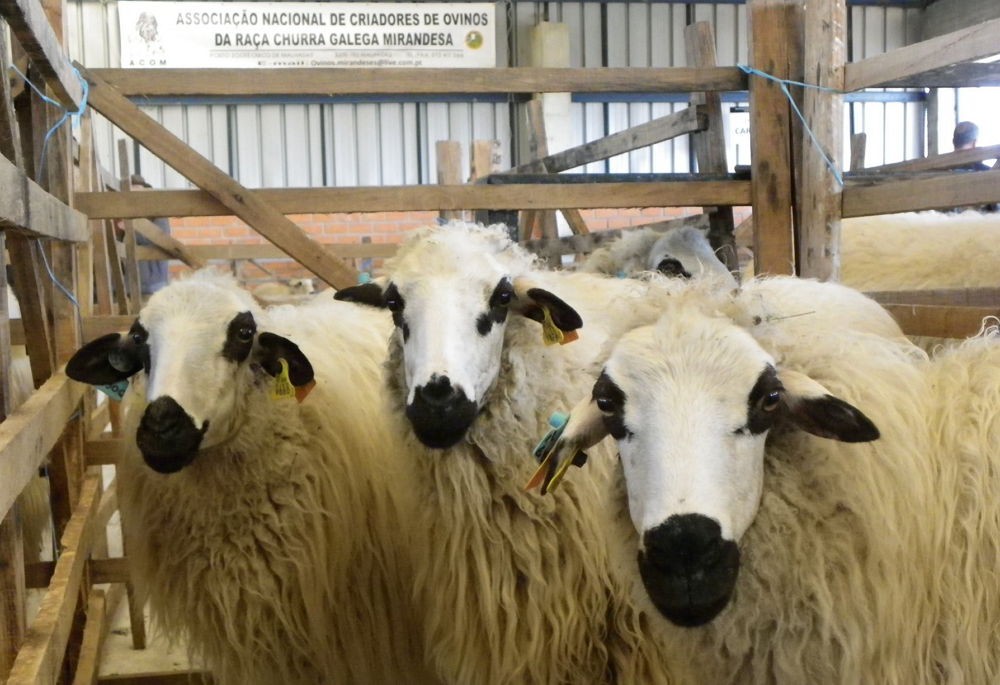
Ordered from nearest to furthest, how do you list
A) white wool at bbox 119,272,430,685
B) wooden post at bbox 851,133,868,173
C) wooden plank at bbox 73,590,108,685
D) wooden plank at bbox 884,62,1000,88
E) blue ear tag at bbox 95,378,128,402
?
white wool at bbox 119,272,430,685
blue ear tag at bbox 95,378,128,402
wooden plank at bbox 73,590,108,685
wooden plank at bbox 884,62,1000,88
wooden post at bbox 851,133,868,173

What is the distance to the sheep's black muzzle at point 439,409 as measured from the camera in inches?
101

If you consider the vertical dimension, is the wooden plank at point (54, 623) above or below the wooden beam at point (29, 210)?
below

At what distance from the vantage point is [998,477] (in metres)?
2.02

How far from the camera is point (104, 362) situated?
3141 millimetres

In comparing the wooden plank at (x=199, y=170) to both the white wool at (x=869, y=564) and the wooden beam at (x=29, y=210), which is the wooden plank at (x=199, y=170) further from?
the white wool at (x=869, y=564)

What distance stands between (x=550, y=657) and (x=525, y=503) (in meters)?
0.44

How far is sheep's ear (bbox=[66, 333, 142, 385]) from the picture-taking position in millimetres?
3078

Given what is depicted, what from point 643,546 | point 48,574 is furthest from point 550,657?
point 48,574

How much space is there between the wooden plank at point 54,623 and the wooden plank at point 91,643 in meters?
0.51

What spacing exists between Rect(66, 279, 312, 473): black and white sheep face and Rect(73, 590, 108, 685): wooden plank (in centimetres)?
106

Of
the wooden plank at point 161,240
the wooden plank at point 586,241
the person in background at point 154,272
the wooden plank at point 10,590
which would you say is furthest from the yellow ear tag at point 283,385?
the person in background at point 154,272

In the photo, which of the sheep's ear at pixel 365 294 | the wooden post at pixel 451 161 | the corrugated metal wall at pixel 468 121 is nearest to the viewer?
the sheep's ear at pixel 365 294

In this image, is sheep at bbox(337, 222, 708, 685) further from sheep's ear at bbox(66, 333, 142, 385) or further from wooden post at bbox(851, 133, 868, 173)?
wooden post at bbox(851, 133, 868, 173)

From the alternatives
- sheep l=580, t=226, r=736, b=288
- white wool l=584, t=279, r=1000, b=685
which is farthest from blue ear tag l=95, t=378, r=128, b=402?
sheep l=580, t=226, r=736, b=288
